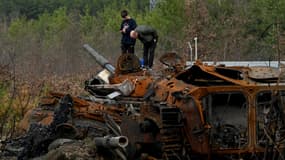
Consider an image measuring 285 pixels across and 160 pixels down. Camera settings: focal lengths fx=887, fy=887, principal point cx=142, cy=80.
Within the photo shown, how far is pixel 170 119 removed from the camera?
12422mm

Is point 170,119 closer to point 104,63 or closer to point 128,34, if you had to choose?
point 104,63

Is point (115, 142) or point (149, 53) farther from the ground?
point (149, 53)

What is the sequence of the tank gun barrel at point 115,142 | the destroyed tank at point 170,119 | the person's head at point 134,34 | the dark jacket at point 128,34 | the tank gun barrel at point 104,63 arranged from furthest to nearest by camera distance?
the dark jacket at point 128,34
the person's head at point 134,34
the tank gun barrel at point 104,63
the tank gun barrel at point 115,142
the destroyed tank at point 170,119

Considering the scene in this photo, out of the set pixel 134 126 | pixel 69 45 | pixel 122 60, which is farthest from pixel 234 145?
pixel 69 45

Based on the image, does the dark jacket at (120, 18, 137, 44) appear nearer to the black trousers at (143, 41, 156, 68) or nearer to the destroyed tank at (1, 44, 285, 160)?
the black trousers at (143, 41, 156, 68)

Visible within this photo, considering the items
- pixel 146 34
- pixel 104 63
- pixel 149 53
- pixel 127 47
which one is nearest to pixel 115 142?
pixel 146 34

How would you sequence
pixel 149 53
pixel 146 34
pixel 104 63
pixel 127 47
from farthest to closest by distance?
pixel 127 47 → pixel 104 63 → pixel 149 53 → pixel 146 34

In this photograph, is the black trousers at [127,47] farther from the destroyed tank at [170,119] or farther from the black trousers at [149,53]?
the destroyed tank at [170,119]

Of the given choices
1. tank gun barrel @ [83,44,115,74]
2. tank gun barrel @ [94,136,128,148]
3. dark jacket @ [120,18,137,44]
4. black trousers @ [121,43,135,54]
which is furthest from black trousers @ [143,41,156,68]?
tank gun barrel @ [94,136,128,148]

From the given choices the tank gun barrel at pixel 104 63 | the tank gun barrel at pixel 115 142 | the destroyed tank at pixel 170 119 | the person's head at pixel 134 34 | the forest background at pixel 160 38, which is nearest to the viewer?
the destroyed tank at pixel 170 119

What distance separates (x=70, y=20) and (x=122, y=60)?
153 ft

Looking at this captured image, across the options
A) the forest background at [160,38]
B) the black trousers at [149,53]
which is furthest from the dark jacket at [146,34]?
→ the forest background at [160,38]

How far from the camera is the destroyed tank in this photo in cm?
1201

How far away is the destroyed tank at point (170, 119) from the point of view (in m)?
12.0
